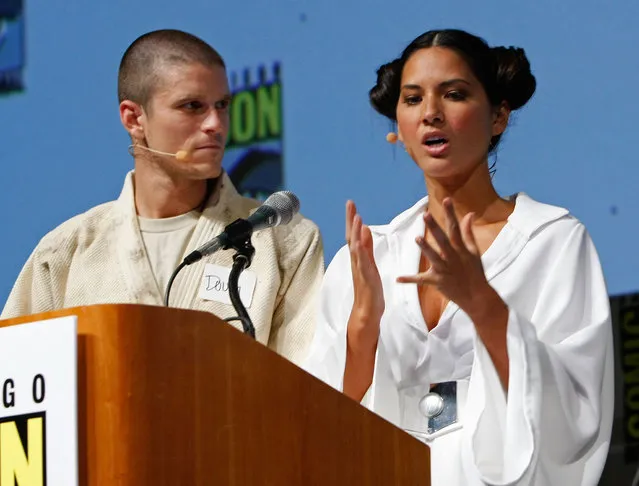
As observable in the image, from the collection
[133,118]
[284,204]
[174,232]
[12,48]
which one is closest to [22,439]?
[284,204]

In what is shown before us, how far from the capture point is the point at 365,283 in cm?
245

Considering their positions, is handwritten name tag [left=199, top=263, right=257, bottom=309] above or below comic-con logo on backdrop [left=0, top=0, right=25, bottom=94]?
below

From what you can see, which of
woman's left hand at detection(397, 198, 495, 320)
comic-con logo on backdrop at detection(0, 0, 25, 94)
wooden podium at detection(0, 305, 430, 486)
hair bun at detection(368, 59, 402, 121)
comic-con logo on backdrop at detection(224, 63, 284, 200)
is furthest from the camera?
comic-con logo on backdrop at detection(0, 0, 25, 94)

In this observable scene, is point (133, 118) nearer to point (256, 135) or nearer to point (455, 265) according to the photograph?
point (256, 135)

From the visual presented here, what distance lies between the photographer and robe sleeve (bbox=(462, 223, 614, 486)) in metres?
2.18

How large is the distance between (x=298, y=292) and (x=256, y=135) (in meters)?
0.54

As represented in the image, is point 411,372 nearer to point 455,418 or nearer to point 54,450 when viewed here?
point 455,418

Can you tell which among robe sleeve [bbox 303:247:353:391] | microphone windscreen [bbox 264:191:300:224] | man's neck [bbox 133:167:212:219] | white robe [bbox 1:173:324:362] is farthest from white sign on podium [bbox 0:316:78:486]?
man's neck [bbox 133:167:212:219]

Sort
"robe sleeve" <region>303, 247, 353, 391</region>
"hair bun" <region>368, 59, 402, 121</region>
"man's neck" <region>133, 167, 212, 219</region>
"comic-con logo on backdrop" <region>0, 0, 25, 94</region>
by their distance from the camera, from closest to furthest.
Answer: "robe sleeve" <region>303, 247, 353, 391</region>, "hair bun" <region>368, 59, 402, 121</region>, "man's neck" <region>133, 167, 212, 219</region>, "comic-con logo on backdrop" <region>0, 0, 25, 94</region>

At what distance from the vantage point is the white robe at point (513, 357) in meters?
2.20

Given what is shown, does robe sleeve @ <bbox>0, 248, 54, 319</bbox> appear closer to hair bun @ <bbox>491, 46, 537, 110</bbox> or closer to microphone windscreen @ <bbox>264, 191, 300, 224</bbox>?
microphone windscreen @ <bbox>264, 191, 300, 224</bbox>

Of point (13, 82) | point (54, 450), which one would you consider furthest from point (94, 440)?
point (13, 82)

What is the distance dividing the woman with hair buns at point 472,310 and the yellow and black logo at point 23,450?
0.67 m

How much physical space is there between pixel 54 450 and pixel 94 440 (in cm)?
5
